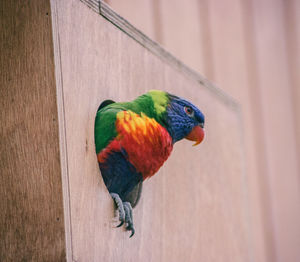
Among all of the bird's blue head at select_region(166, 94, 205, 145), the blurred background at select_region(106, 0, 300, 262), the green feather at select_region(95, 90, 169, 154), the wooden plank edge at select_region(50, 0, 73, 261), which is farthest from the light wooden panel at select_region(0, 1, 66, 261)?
the blurred background at select_region(106, 0, 300, 262)

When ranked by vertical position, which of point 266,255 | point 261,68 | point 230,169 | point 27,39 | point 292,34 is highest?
point 292,34

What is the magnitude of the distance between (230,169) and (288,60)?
3.39 feet

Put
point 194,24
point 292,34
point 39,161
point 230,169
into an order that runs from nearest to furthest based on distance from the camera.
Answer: point 39,161, point 230,169, point 194,24, point 292,34

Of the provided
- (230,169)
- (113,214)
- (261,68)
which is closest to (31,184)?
(113,214)

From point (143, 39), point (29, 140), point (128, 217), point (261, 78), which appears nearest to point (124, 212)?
point (128, 217)

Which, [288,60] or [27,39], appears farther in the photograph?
[288,60]

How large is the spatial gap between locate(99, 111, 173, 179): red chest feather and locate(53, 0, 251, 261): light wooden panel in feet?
0.24

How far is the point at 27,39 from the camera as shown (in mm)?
1105

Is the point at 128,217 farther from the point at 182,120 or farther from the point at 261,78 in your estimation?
the point at 261,78

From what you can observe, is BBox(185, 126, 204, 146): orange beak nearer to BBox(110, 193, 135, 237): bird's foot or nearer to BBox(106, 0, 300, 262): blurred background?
BBox(110, 193, 135, 237): bird's foot

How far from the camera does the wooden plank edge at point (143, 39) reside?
4.05 ft

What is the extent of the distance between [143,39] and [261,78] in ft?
4.18

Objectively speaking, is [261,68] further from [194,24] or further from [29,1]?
[29,1]

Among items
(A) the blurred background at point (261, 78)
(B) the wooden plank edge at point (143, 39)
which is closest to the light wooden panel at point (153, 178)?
(B) the wooden plank edge at point (143, 39)
